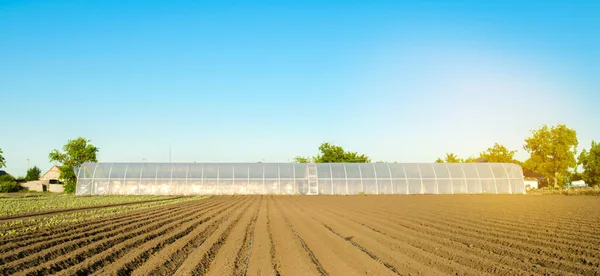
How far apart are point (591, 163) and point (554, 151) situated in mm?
20424

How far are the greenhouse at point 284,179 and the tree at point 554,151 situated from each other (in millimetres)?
17381

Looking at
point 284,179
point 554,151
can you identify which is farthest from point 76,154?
point 554,151

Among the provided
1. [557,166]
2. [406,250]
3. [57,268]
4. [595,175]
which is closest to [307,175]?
[406,250]

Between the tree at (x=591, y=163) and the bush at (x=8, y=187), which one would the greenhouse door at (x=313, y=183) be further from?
the tree at (x=591, y=163)

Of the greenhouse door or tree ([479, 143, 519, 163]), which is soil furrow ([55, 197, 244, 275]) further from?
tree ([479, 143, 519, 163])

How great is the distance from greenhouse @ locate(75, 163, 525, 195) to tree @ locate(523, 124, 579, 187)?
1738 centimetres

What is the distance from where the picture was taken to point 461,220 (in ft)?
53.9

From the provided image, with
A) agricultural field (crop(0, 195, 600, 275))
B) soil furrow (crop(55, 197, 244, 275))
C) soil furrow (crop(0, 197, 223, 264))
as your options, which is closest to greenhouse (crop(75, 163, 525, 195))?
agricultural field (crop(0, 195, 600, 275))

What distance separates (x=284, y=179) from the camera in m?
40.1

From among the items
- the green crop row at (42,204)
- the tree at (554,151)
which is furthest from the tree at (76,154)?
the tree at (554,151)

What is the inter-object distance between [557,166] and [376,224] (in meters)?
51.0

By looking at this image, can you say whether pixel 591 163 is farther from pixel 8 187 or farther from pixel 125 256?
pixel 8 187

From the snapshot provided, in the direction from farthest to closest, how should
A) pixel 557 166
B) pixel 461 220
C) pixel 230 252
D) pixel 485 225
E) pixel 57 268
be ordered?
pixel 557 166 < pixel 461 220 < pixel 485 225 < pixel 230 252 < pixel 57 268

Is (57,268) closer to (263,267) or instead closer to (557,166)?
(263,267)
